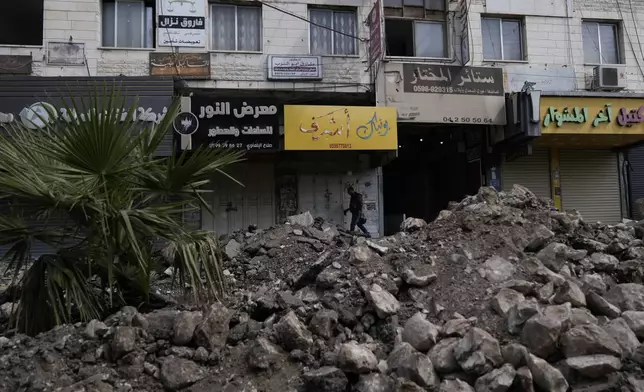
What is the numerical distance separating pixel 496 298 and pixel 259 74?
9.94 m

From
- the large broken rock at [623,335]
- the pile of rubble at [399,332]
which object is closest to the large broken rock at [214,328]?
the pile of rubble at [399,332]

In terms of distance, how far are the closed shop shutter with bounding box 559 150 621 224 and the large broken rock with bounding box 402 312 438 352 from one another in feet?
43.8

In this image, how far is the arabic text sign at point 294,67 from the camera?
1303cm

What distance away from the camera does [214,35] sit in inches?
517

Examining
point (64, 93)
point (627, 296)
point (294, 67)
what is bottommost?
point (627, 296)

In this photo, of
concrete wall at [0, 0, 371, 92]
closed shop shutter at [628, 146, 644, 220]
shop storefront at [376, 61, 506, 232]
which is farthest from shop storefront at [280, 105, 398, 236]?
closed shop shutter at [628, 146, 644, 220]

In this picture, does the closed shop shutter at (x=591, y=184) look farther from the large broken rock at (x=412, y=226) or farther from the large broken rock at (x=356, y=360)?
the large broken rock at (x=356, y=360)

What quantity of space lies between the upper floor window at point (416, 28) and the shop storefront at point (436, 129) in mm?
1041

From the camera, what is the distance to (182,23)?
12.8 m

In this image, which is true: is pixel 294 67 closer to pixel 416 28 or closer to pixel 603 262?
pixel 416 28

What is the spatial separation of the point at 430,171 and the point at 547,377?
49.2ft

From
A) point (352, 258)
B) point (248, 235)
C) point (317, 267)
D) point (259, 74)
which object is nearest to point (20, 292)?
point (317, 267)

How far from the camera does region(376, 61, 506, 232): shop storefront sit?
44.0ft

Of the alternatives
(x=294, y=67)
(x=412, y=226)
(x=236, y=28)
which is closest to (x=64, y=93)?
(x=236, y=28)
